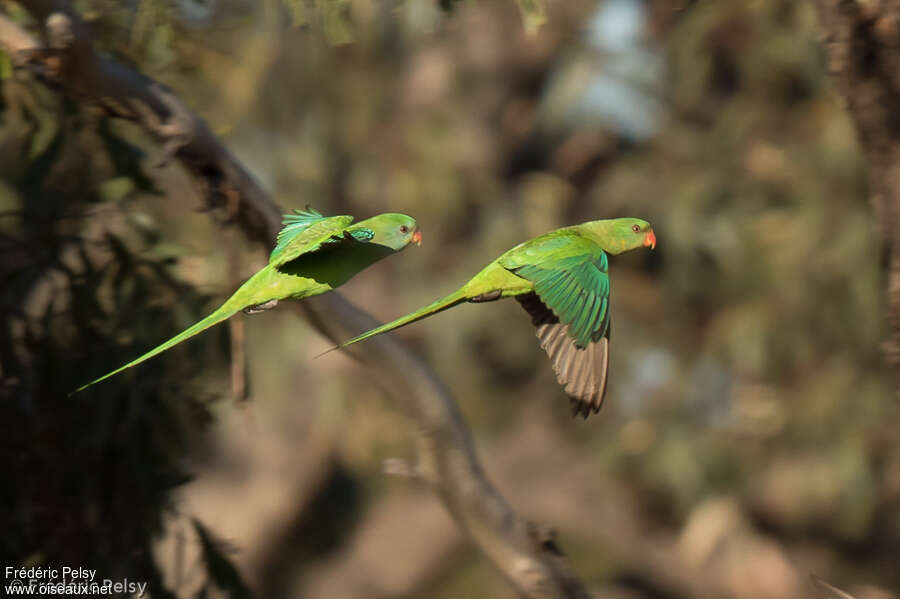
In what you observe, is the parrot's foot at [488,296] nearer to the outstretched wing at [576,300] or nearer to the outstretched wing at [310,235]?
the outstretched wing at [576,300]

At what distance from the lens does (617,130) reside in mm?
7457

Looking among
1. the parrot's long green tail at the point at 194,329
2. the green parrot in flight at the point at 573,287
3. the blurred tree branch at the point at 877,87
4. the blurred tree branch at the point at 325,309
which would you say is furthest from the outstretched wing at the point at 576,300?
the blurred tree branch at the point at 877,87

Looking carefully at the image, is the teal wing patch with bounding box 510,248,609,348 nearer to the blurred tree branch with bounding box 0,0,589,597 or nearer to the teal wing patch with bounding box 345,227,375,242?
the teal wing patch with bounding box 345,227,375,242

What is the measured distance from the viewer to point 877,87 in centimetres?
206

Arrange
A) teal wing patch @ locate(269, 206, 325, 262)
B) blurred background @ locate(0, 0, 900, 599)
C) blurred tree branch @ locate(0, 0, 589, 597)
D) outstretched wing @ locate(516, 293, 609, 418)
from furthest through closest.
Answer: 1. blurred background @ locate(0, 0, 900, 599)
2. blurred tree branch @ locate(0, 0, 589, 597)
3. outstretched wing @ locate(516, 293, 609, 418)
4. teal wing patch @ locate(269, 206, 325, 262)

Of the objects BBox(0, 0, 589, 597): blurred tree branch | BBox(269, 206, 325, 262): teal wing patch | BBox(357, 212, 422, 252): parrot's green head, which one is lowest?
BBox(0, 0, 589, 597): blurred tree branch

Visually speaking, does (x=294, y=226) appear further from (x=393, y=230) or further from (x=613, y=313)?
(x=613, y=313)

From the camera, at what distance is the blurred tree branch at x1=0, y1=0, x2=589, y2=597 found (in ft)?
6.61

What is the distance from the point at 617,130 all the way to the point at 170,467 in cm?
518

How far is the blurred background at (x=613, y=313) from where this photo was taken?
644 cm

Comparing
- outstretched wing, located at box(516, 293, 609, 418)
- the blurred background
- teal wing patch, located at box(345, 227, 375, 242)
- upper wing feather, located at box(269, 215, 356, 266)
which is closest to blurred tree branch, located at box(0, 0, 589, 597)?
outstretched wing, located at box(516, 293, 609, 418)

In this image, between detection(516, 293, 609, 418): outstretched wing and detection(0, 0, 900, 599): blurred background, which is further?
detection(0, 0, 900, 599): blurred background

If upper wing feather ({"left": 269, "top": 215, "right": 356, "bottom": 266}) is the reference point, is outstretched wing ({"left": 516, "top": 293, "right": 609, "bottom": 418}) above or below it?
below

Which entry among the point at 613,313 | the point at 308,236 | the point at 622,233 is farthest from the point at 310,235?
the point at 613,313
